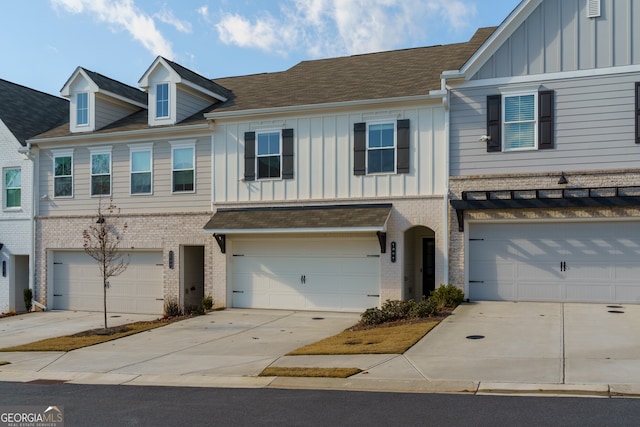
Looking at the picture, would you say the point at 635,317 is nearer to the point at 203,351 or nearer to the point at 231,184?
the point at 203,351

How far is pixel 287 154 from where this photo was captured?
832 inches

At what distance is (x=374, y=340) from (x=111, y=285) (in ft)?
42.9

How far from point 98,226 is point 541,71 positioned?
626 inches

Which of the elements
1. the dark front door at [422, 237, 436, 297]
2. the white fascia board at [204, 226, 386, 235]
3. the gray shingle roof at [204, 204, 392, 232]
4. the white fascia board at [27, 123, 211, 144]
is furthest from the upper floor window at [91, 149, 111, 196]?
the dark front door at [422, 237, 436, 297]

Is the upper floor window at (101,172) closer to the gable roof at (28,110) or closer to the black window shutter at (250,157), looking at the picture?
the gable roof at (28,110)

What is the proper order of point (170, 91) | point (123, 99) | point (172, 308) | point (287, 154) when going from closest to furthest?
1. point (287, 154)
2. point (172, 308)
3. point (170, 91)
4. point (123, 99)

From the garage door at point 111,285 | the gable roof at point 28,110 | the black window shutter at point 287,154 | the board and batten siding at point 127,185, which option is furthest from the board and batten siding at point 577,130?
the gable roof at point 28,110

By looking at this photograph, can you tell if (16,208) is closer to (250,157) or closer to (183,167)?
(183,167)

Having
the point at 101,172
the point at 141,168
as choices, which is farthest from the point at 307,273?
the point at 101,172

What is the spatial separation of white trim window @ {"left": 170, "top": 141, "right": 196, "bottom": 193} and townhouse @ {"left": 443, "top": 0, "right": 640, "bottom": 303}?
899 centimetres

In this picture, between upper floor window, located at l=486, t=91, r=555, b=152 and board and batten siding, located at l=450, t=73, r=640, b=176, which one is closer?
board and batten siding, located at l=450, t=73, r=640, b=176

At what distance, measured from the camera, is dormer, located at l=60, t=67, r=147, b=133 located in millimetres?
24125

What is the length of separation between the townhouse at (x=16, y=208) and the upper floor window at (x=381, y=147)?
12840 millimetres

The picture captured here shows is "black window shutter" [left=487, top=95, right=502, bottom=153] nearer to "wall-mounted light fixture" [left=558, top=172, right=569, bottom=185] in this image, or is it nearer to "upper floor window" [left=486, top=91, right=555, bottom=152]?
"upper floor window" [left=486, top=91, right=555, bottom=152]
